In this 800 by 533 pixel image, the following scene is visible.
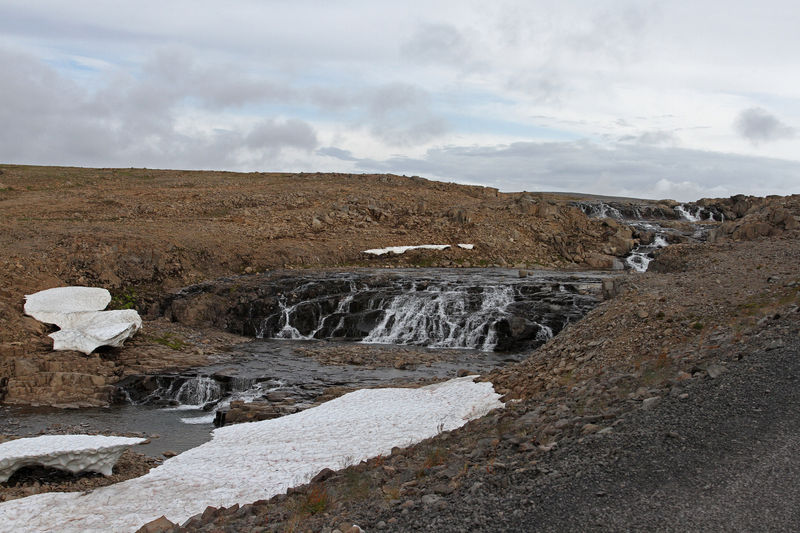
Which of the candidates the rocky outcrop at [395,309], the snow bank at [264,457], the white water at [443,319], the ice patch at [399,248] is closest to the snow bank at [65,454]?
the snow bank at [264,457]

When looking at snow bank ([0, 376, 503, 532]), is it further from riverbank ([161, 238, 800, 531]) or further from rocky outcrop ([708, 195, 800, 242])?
rocky outcrop ([708, 195, 800, 242])

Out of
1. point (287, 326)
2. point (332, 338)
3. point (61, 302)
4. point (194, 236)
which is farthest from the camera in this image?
point (194, 236)

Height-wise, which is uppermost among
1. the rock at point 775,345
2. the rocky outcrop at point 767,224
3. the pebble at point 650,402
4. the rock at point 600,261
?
the rocky outcrop at point 767,224

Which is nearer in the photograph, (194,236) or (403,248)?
(194,236)

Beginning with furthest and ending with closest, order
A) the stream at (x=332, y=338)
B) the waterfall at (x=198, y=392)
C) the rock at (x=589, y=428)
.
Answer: the waterfall at (x=198, y=392) → the stream at (x=332, y=338) → the rock at (x=589, y=428)

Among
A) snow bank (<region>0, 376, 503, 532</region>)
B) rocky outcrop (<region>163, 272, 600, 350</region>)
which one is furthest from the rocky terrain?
rocky outcrop (<region>163, 272, 600, 350</region>)

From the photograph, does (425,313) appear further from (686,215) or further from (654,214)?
(686,215)

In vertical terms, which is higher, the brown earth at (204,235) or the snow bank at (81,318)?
the brown earth at (204,235)

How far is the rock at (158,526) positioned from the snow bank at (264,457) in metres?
0.41

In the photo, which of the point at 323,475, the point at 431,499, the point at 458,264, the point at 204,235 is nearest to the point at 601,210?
the point at 458,264

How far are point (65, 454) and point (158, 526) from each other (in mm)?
3519

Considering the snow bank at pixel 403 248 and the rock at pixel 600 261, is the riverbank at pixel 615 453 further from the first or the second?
the rock at pixel 600 261

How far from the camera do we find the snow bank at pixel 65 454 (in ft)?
31.7

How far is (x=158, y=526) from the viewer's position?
24.3 feet
